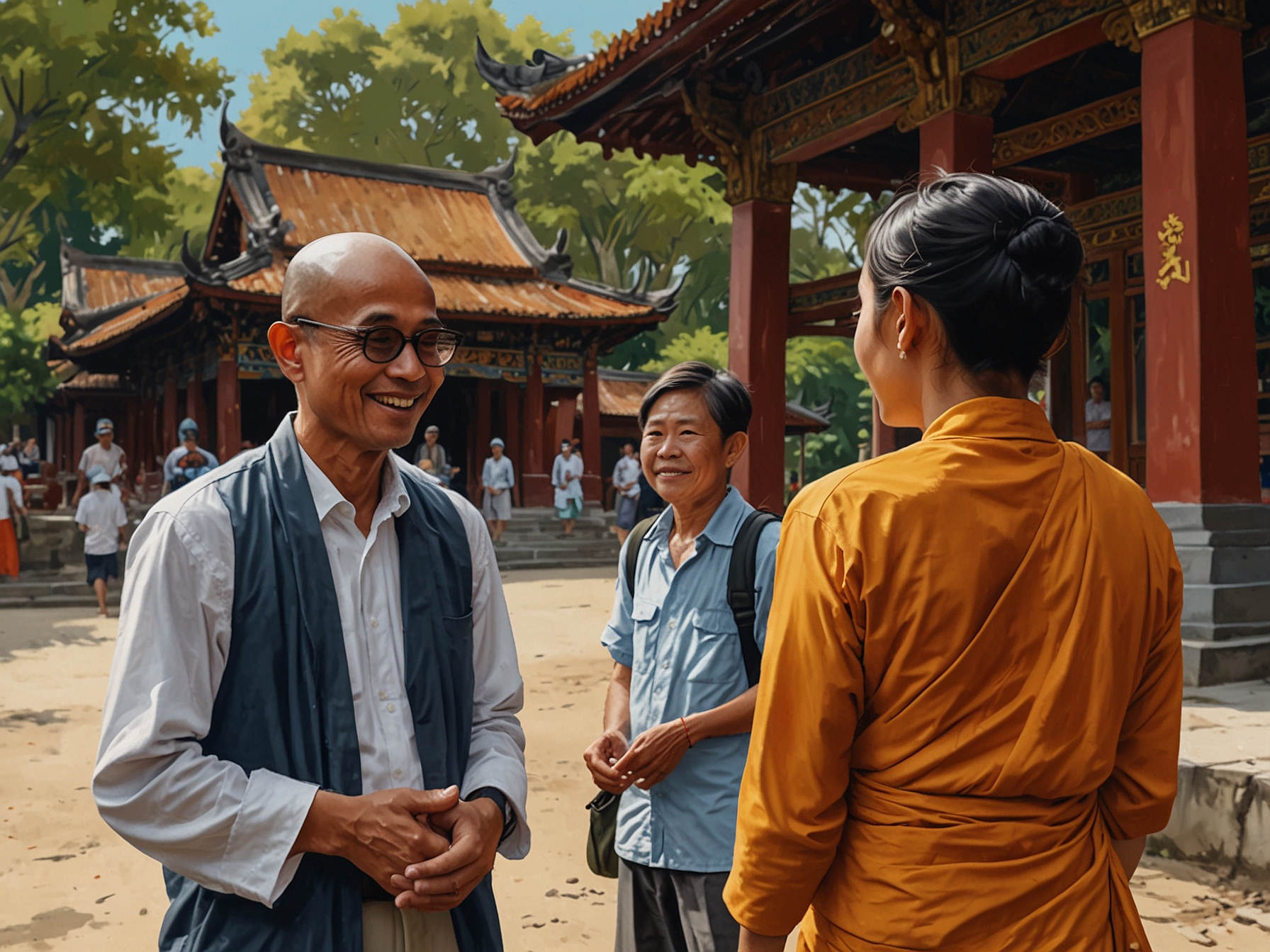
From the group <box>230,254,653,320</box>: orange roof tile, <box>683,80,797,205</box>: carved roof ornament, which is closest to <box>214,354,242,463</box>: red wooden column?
<box>230,254,653,320</box>: orange roof tile

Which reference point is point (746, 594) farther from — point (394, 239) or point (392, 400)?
point (394, 239)

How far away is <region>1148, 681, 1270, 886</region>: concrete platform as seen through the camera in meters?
A: 3.77

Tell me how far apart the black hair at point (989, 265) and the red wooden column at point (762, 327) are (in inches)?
307

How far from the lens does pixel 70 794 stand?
496 centimetres

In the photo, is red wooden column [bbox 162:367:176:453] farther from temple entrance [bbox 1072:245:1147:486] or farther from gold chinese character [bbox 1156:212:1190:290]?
gold chinese character [bbox 1156:212:1190:290]

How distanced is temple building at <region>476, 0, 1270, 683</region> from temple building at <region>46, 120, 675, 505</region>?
7.87 m

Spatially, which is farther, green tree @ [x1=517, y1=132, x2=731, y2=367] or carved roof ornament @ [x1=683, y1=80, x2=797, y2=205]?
green tree @ [x1=517, y1=132, x2=731, y2=367]

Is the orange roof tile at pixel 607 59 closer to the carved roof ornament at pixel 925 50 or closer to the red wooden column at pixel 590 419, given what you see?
the carved roof ornament at pixel 925 50

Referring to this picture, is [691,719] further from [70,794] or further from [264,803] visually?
[70,794]

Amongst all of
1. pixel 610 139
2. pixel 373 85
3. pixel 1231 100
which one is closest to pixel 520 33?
pixel 373 85

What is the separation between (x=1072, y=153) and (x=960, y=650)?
9162 mm

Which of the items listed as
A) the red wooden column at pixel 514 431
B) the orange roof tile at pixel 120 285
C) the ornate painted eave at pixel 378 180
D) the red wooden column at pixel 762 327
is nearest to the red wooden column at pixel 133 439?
the orange roof tile at pixel 120 285

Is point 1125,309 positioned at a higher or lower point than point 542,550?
higher

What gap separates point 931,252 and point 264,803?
115 cm
